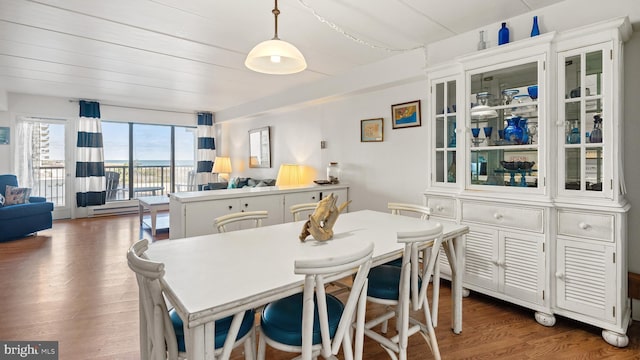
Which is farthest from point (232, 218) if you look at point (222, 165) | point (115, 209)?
point (115, 209)

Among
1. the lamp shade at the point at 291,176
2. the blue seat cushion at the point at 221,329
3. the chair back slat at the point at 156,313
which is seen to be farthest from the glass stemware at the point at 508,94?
the lamp shade at the point at 291,176

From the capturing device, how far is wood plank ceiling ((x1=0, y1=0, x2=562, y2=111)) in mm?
2400

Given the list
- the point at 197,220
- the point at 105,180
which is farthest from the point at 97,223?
the point at 197,220

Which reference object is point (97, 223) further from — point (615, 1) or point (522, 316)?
point (615, 1)

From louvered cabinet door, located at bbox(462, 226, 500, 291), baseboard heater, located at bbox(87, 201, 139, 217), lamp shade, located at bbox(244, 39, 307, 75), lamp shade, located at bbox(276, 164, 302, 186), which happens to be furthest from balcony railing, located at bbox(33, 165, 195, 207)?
louvered cabinet door, located at bbox(462, 226, 500, 291)

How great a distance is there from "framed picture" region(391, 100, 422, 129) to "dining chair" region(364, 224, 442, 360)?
206 cm

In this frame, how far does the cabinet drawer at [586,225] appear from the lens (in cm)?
196

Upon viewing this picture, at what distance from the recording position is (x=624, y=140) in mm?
2203

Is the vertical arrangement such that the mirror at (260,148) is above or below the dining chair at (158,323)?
above

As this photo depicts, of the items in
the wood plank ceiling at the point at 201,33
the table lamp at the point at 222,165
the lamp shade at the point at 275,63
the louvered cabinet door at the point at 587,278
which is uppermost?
the wood plank ceiling at the point at 201,33

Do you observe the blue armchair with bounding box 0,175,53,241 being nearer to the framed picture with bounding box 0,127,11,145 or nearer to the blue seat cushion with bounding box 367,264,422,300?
the framed picture with bounding box 0,127,11,145

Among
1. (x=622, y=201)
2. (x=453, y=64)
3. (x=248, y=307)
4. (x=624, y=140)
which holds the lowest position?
(x=248, y=307)

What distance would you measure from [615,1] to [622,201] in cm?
137

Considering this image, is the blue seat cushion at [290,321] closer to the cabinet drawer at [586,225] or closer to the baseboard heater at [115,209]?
the cabinet drawer at [586,225]
